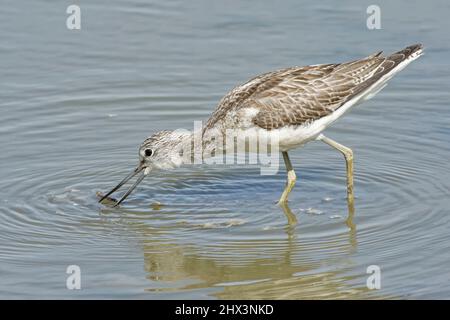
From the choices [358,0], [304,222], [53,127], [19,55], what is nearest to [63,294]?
[304,222]

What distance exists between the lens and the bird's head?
39.6 feet

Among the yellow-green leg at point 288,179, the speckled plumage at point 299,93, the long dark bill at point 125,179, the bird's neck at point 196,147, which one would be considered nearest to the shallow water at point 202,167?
the yellow-green leg at point 288,179

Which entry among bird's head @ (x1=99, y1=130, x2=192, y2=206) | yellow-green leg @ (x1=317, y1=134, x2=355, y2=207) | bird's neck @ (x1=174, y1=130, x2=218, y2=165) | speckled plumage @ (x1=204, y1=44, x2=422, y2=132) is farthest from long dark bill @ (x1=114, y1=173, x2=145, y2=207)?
yellow-green leg @ (x1=317, y1=134, x2=355, y2=207)

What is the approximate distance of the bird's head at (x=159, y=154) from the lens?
12.1 metres

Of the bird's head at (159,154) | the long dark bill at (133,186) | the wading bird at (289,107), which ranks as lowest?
the long dark bill at (133,186)

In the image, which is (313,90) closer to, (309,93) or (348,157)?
(309,93)

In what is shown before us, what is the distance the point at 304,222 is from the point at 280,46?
5315 millimetres

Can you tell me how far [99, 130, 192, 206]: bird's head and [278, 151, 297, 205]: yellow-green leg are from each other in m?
A: 1.17

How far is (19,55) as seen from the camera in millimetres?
15672

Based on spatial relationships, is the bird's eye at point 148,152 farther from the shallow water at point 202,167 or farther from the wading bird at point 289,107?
the shallow water at point 202,167

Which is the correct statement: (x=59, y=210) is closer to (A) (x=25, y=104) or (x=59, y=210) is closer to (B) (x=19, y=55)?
(A) (x=25, y=104)

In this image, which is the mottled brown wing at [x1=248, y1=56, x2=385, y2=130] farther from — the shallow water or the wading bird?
the shallow water

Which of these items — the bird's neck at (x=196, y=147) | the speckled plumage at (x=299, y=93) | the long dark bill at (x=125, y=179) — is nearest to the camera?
the speckled plumage at (x=299, y=93)

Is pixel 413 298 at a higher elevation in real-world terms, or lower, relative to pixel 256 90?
lower
